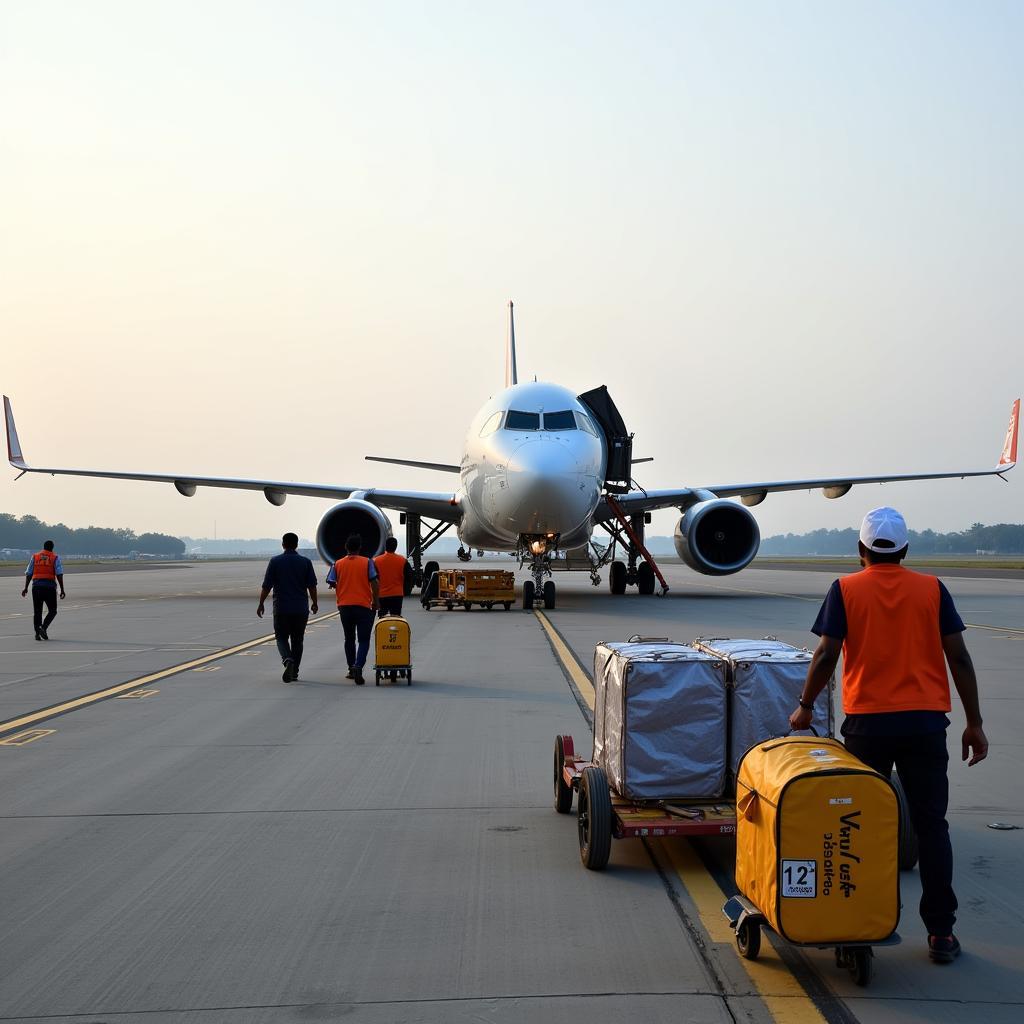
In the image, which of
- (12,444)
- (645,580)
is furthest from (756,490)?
(12,444)

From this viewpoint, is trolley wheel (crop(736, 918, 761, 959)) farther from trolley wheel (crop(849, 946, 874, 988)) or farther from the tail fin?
the tail fin

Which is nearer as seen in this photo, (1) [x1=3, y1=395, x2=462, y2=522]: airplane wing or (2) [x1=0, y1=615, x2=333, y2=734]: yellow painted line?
(2) [x1=0, y1=615, x2=333, y2=734]: yellow painted line

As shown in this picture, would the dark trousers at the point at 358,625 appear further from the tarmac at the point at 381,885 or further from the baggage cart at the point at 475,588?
the baggage cart at the point at 475,588

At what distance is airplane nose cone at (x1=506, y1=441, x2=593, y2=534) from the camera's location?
71.3 feet

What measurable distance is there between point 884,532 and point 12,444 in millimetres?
27571

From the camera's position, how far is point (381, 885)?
4945 millimetres

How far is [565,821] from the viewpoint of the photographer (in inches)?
242

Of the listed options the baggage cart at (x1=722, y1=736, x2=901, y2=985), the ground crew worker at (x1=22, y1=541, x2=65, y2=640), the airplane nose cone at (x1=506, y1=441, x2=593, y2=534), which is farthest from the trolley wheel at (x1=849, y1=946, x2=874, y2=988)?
the airplane nose cone at (x1=506, y1=441, x2=593, y2=534)

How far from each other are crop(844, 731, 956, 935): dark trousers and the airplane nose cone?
56.7 ft

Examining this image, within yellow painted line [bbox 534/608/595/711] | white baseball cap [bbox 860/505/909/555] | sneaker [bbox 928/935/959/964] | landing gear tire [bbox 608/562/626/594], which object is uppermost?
white baseball cap [bbox 860/505/909/555]

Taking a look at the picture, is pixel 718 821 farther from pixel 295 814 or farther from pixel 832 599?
pixel 295 814

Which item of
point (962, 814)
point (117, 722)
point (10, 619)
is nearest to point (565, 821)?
point (962, 814)

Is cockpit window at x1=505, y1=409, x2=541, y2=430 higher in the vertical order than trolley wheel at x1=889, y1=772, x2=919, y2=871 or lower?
higher

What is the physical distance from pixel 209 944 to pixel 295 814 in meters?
2.00
